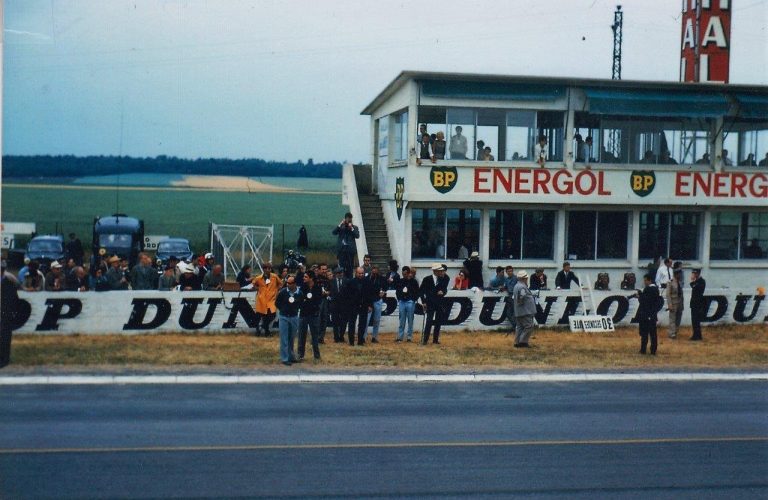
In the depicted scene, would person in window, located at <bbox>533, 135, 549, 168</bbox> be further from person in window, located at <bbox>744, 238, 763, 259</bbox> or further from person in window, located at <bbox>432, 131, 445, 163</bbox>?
person in window, located at <bbox>744, 238, 763, 259</bbox>

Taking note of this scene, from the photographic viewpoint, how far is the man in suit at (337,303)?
68.1ft

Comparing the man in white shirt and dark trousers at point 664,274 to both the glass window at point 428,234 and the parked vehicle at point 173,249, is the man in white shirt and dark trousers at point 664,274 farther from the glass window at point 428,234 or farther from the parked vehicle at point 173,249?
the parked vehicle at point 173,249

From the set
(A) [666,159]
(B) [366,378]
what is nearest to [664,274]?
(A) [666,159]

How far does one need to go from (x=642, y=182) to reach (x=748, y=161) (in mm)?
4116

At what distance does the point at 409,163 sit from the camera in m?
26.8

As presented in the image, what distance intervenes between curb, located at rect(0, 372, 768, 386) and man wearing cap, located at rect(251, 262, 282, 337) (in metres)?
4.34

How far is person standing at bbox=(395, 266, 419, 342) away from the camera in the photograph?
840 inches

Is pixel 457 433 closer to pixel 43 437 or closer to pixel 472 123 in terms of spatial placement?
pixel 43 437

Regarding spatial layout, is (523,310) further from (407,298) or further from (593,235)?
(593,235)

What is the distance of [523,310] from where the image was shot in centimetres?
2100

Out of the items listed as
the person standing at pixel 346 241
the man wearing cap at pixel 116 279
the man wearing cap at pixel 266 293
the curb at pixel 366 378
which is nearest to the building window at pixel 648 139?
the person standing at pixel 346 241

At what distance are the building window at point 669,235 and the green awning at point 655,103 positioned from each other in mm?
3385

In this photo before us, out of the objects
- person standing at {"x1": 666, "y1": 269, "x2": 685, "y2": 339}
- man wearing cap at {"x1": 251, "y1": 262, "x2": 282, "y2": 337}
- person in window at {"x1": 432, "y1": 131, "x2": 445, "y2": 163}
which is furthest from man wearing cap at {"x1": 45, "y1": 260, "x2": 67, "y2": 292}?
person standing at {"x1": 666, "y1": 269, "x2": 685, "y2": 339}

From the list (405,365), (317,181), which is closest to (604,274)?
(405,365)
